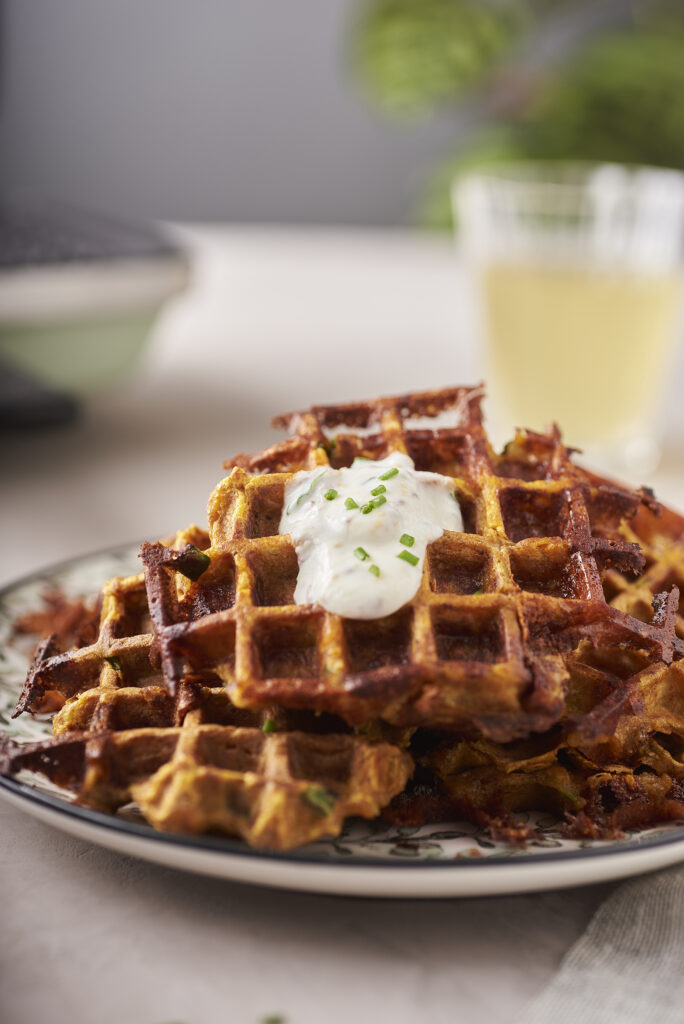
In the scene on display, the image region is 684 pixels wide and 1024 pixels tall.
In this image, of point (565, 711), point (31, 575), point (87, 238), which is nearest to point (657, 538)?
point (565, 711)

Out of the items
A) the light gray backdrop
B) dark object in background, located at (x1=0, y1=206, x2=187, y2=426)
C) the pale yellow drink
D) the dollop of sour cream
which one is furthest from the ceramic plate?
the light gray backdrop

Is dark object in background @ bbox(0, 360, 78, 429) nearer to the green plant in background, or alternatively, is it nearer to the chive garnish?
the chive garnish

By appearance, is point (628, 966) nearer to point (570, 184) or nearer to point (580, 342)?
point (580, 342)

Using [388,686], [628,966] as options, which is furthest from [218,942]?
[628,966]

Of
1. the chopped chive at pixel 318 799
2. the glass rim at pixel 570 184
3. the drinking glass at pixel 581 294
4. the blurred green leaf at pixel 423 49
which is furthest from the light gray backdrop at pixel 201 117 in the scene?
the chopped chive at pixel 318 799

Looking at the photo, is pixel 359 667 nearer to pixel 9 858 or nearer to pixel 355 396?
pixel 9 858

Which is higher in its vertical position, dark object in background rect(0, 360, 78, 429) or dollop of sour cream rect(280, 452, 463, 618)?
dark object in background rect(0, 360, 78, 429)

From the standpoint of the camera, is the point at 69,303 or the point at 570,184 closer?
the point at 69,303

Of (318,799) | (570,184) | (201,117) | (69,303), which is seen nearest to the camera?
(318,799)
